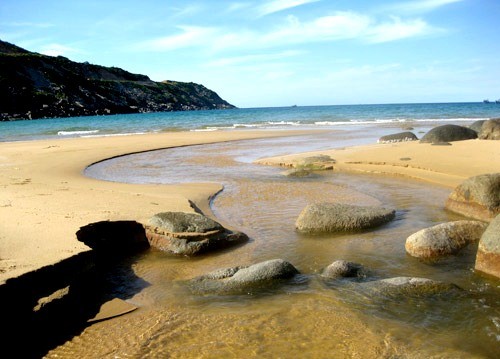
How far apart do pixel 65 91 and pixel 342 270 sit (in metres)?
78.6

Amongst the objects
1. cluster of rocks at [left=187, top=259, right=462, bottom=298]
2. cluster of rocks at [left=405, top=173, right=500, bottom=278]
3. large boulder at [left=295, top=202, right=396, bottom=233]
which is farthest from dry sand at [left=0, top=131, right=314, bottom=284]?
cluster of rocks at [left=405, top=173, right=500, bottom=278]

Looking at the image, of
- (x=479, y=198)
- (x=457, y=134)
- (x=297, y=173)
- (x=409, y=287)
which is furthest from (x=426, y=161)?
(x=409, y=287)

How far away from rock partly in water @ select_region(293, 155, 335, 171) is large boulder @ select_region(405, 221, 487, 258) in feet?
25.0

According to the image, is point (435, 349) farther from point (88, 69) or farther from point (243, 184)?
point (88, 69)

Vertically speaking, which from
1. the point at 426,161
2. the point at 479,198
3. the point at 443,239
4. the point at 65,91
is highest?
the point at 65,91

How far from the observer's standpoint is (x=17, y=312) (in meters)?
4.29

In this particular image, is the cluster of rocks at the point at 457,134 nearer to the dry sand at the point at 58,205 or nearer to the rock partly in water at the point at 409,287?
the dry sand at the point at 58,205

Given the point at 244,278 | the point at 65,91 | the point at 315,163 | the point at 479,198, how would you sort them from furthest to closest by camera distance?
the point at 65,91 → the point at 315,163 → the point at 479,198 → the point at 244,278

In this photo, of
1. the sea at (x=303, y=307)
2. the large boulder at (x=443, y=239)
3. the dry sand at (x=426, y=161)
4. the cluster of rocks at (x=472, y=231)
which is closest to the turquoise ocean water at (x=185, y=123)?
the dry sand at (x=426, y=161)

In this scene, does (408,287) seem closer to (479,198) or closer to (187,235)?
(187,235)

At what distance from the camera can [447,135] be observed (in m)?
20.2

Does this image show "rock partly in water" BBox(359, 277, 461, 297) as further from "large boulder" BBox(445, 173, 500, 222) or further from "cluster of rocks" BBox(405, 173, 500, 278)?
"large boulder" BBox(445, 173, 500, 222)

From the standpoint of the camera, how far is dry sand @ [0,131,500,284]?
580 cm

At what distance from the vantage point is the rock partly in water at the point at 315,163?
14512 mm
